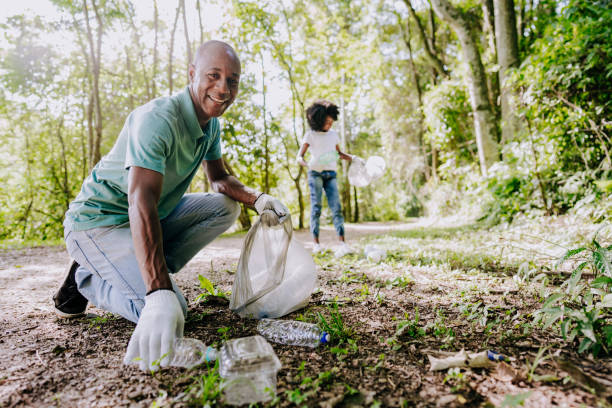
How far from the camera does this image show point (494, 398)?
3.33 feet

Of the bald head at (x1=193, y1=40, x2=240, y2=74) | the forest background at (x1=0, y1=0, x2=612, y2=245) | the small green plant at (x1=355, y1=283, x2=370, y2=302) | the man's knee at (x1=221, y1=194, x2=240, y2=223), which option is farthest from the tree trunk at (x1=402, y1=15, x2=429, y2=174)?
the bald head at (x1=193, y1=40, x2=240, y2=74)

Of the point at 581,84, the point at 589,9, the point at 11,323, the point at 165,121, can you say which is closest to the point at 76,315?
the point at 11,323

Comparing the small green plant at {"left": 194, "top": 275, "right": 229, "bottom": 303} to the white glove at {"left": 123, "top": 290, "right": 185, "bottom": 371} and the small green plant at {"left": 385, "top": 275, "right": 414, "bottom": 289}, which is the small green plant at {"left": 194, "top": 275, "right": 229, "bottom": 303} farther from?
the small green plant at {"left": 385, "top": 275, "right": 414, "bottom": 289}

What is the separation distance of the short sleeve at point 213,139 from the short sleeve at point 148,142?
0.45 metres

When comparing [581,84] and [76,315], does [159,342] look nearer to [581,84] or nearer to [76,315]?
[76,315]

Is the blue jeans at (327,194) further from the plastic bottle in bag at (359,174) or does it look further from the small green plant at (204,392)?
the small green plant at (204,392)

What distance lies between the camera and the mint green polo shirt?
1.64 meters

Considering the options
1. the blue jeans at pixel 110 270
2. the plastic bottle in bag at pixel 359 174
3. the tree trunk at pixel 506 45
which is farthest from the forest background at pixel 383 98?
the blue jeans at pixel 110 270

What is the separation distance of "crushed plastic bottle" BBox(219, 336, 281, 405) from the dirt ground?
0.06 m

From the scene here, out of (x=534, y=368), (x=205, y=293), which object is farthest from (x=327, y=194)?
(x=534, y=368)

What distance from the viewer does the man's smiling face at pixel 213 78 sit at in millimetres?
1863

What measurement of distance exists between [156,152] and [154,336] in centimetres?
85

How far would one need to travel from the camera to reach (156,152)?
1.57 m

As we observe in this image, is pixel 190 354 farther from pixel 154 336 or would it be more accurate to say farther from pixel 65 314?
pixel 65 314
